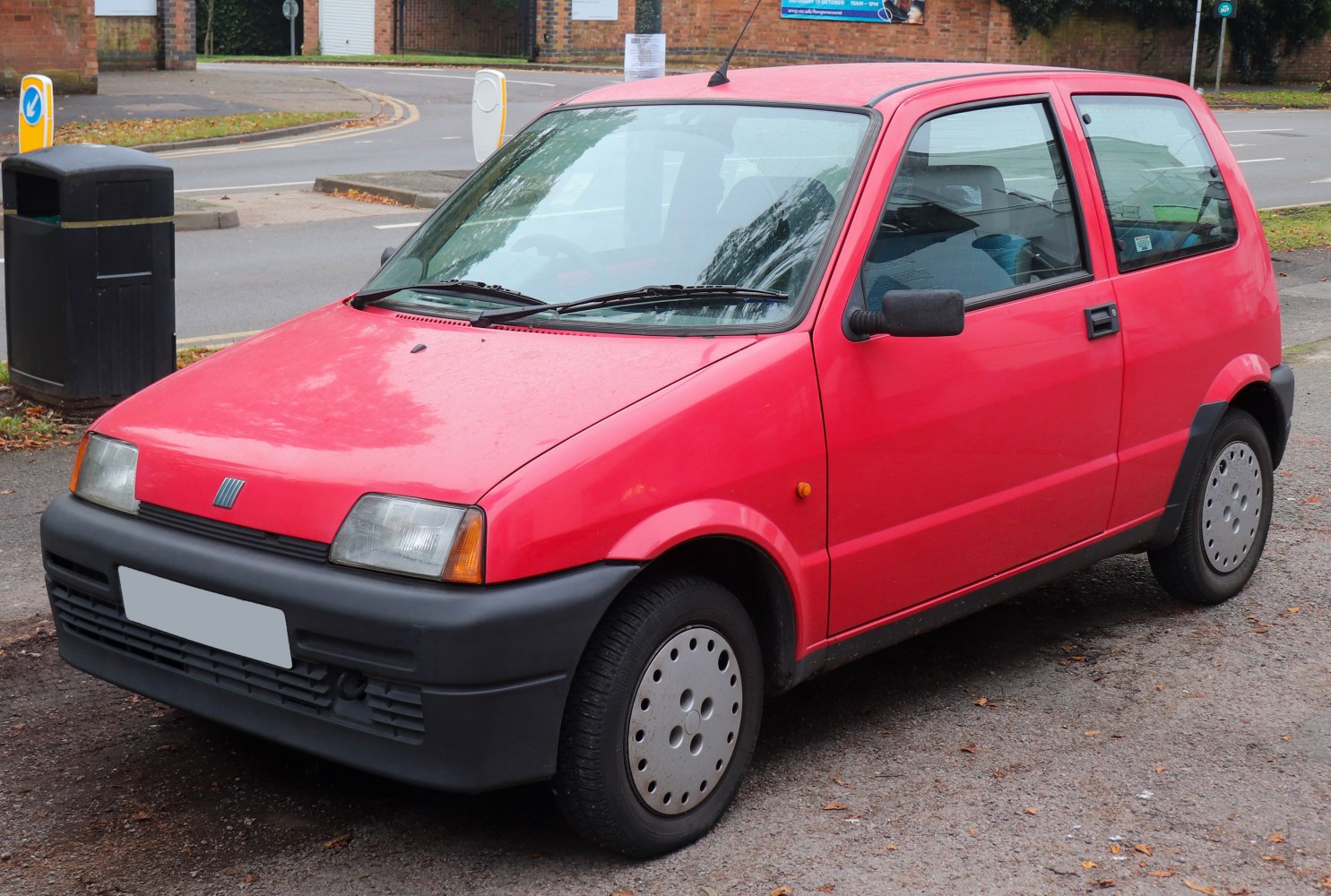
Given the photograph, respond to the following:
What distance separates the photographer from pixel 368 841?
11.6 ft

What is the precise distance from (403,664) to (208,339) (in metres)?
6.93

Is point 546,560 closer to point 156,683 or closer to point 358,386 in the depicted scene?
point 358,386

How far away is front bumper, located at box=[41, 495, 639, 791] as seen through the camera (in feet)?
9.98

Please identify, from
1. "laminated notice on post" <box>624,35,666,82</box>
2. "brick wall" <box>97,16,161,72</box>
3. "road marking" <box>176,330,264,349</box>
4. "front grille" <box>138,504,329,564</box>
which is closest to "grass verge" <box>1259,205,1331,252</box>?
"laminated notice on post" <box>624,35,666,82</box>

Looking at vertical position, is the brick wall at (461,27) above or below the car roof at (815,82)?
above

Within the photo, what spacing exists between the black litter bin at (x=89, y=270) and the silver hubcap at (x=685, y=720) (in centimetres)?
448

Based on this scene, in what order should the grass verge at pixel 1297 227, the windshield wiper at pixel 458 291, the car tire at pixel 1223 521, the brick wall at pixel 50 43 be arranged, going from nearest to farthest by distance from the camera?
the windshield wiper at pixel 458 291
the car tire at pixel 1223 521
the grass verge at pixel 1297 227
the brick wall at pixel 50 43

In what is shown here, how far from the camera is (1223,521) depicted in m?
5.26

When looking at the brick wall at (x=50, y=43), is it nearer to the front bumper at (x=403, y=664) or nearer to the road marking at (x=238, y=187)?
the road marking at (x=238, y=187)

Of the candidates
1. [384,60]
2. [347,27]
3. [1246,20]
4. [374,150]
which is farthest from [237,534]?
[347,27]

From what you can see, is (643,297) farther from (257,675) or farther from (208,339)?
(208,339)

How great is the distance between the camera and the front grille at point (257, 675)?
3135 millimetres

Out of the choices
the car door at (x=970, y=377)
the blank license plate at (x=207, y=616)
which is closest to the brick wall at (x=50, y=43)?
the car door at (x=970, y=377)

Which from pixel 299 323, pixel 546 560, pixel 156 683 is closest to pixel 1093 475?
pixel 546 560
